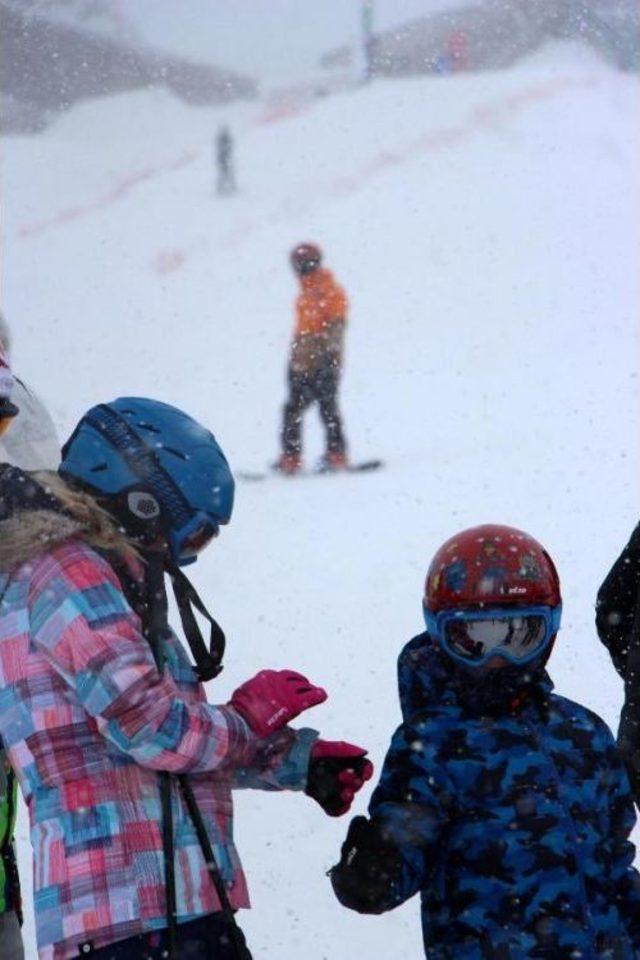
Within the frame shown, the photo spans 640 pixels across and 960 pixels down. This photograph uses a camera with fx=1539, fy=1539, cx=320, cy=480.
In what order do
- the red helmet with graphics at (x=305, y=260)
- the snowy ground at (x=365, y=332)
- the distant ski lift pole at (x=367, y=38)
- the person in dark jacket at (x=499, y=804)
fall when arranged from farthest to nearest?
the distant ski lift pole at (x=367, y=38) < the red helmet with graphics at (x=305, y=260) < the snowy ground at (x=365, y=332) < the person in dark jacket at (x=499, y=804)

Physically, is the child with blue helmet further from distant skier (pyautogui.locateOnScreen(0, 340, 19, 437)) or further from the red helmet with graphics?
the red helmet with graphics

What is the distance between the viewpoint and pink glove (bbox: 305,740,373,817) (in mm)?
2141

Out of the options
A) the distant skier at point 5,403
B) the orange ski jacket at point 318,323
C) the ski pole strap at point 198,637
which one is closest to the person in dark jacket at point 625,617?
the ski pole strap at point 198,637

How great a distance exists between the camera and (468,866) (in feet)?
6.91

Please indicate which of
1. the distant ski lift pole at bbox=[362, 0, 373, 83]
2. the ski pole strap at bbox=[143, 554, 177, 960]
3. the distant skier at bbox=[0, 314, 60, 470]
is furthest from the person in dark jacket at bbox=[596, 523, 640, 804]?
the distant ski lift pole at bbox=[362, 0, 373, 83]

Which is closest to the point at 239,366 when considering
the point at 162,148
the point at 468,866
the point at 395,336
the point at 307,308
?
the point at 395,336

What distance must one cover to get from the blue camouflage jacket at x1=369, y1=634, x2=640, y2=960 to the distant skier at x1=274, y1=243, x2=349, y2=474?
639 centimetres

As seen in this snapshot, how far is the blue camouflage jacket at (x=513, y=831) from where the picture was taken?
208 centimetres

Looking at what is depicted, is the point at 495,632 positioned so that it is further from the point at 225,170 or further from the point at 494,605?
the point at 225,170

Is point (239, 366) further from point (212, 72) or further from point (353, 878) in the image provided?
point (212, 72)

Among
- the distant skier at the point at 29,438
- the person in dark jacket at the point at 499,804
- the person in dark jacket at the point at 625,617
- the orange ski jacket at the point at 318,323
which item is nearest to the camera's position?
the person in dark jacket at the point at 499,804

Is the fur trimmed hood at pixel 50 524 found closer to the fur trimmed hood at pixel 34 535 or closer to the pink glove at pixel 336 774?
the fur trimmed hood at pixel 34 535

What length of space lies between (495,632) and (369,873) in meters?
0.39

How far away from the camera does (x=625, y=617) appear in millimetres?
2922
